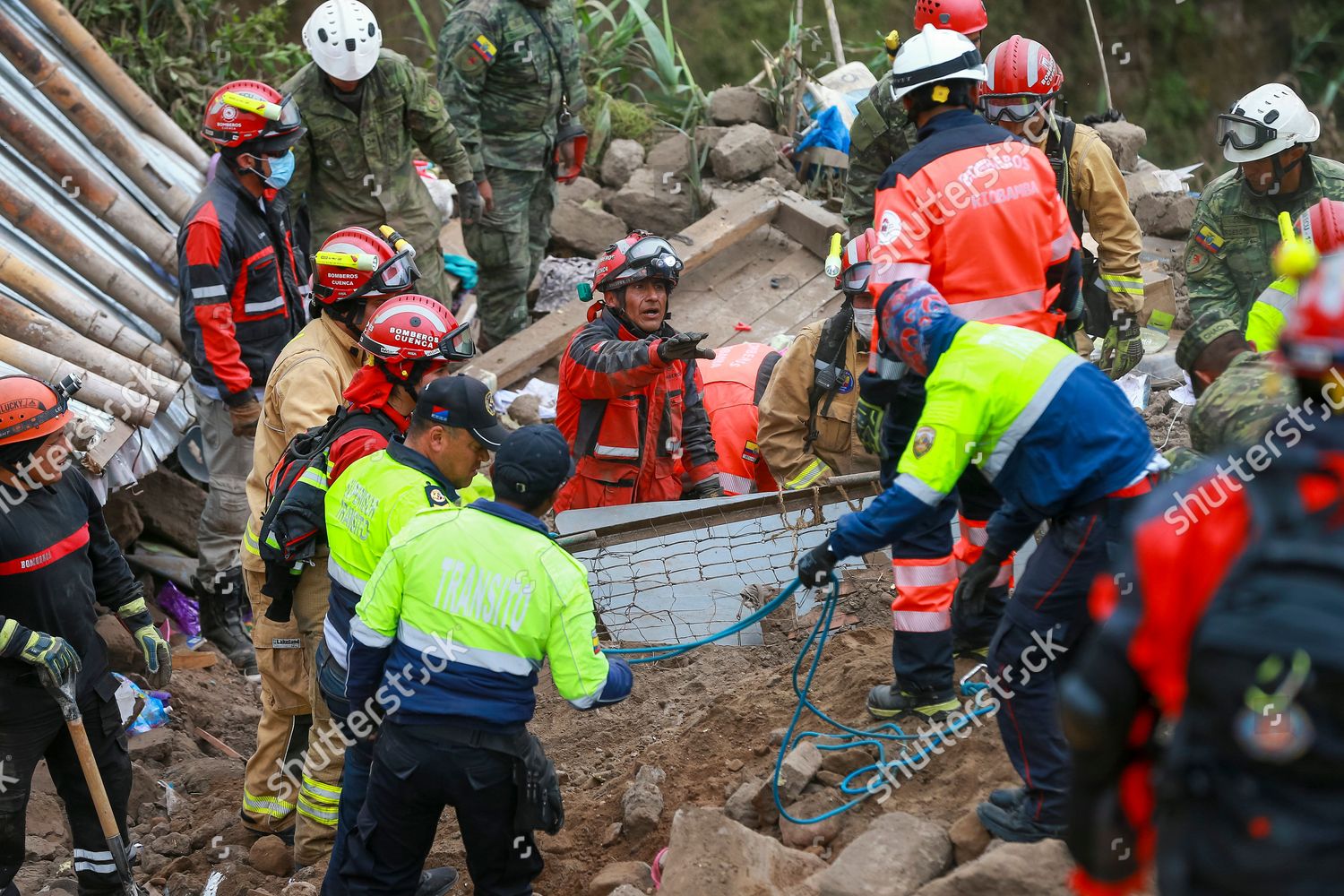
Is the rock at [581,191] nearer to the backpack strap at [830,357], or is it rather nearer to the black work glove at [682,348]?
the backpack strap at [830,357]

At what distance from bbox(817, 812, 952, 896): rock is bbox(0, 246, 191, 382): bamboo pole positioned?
531cm

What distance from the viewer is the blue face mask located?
6.45 m

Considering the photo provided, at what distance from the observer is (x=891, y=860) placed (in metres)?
3.71

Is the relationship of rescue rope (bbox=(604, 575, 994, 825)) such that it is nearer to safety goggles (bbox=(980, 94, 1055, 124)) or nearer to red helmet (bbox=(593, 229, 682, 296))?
red helmet (bbox=(593, 229, 682, 296))

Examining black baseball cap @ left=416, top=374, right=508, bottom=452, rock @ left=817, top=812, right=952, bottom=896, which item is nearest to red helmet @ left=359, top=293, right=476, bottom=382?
black baseball cap @ left=416, top=374, right=508, bottom=452

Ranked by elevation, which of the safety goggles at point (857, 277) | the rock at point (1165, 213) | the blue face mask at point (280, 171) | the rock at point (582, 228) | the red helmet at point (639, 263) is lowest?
the rock at point (1165, 213)

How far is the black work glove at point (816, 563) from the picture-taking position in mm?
3809

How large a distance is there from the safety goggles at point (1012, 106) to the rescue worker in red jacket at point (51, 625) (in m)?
3.89

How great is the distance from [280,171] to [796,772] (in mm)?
4024

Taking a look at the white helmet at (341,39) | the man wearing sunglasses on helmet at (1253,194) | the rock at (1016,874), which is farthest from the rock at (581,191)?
the rock at (1016,874)

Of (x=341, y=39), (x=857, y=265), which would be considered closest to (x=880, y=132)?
(x=857, y=265)

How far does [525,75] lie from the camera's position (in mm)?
8250

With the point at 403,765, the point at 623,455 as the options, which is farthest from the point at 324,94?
the point at 403,765

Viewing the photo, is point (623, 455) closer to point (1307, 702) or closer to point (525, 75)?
point (525, 75)
